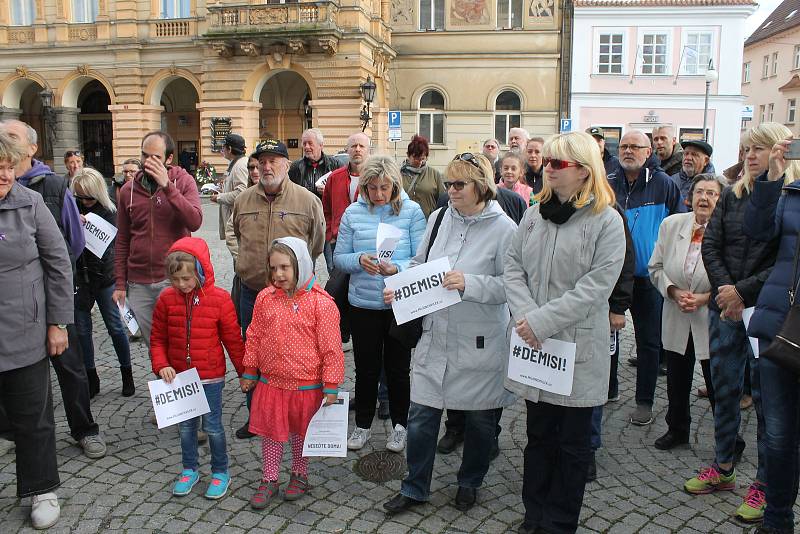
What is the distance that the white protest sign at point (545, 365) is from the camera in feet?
11.0

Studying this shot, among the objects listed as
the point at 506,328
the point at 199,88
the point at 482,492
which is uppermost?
the point at 199,88

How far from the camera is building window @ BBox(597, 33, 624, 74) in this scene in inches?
1145

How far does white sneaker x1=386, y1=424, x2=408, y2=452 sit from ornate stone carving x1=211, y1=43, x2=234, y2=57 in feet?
80.2

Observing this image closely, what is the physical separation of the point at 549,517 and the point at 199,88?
2765 cm

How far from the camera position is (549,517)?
3559 millimetres

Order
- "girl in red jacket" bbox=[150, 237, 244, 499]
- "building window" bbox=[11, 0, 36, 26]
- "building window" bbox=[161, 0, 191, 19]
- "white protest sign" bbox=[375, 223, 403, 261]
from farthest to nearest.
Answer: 1. "building window" bbox=[11, 0, 36, 26]
2. "building window" bbox=[161, 0, 191, 19]
3. "white protest sign" bbox=[375, 223, 403, 261]
4. "girl in red jacket" bbox=[150, 237, 244, 499]

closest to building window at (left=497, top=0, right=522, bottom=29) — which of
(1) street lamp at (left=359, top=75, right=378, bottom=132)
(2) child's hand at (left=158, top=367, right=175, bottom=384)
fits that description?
(1) street lamp at (left=359, top=75, right=378, bottom=132)

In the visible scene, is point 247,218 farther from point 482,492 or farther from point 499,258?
point 482,492

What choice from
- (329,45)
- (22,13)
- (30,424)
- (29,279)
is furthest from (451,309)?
(22,13)

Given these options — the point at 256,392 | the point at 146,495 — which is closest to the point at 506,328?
the point at 256,392

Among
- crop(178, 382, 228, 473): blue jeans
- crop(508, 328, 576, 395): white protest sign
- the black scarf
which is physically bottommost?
crop(178, 382, 228, 473): blue jeans

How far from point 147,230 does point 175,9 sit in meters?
26.7

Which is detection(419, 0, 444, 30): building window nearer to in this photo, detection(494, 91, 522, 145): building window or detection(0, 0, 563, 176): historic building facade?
detection(0, 0, 563, 176): historic building facade

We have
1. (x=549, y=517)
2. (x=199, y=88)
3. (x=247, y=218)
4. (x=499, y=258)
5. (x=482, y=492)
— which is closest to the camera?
(x=549, y=517)
